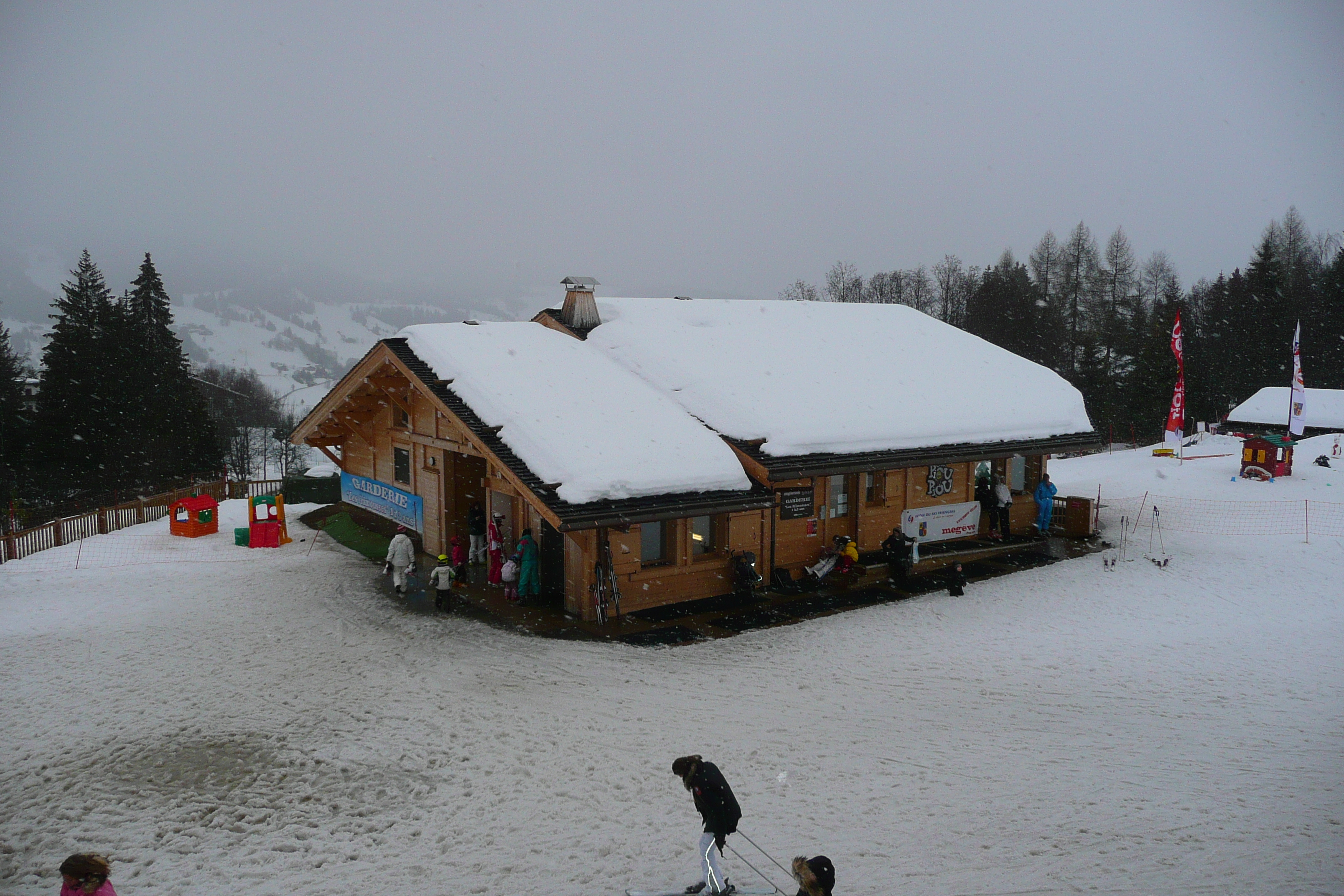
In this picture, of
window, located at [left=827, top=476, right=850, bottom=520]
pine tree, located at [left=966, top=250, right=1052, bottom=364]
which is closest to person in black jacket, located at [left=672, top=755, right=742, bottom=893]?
window, located at [left=827, top=476, right=850, bottom=520]

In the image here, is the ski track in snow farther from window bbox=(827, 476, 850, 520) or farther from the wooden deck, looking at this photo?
window bbox=(827, 476, 850, 520)

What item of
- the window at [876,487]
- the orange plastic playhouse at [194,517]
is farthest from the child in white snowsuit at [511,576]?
the orange plastic playhouse at [194,517]

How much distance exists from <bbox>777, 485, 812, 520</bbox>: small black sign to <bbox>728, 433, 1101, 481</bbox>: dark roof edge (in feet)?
1.63

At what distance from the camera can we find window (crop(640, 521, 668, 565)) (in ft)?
50.5

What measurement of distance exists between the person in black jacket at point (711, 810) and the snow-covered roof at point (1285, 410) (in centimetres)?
4496

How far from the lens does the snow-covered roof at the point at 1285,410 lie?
3947 cm

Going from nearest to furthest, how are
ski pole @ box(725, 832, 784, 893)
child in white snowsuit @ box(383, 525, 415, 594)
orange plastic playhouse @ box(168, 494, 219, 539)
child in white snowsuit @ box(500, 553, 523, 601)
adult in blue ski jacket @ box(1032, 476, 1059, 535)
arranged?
ski pole @ box(725, 832, 784, 893) < child in white snowsuit @ box(500, 553, 523, 601) < child in white snowsuit @ box(383, 525, 415, 594) < adult in blue ski jacket @ box(1032, 476, 1059, 535) < orange plastic playhouse @ box(168, 494, 219, 539)

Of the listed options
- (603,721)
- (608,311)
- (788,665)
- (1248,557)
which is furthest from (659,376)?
(1248,557)

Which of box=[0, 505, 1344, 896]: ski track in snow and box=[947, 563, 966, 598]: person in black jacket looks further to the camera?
box=[947, 563, 966, 598]: person in black jacket

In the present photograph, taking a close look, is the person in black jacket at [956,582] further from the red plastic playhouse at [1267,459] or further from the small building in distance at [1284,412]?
the small building in distance at [1284,412]

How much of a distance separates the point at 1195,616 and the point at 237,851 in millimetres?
16195

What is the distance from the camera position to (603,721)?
10.3 metres

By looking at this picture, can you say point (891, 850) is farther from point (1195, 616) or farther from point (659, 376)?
point (659, 376)

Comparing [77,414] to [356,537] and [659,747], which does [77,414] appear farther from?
[659,747]
